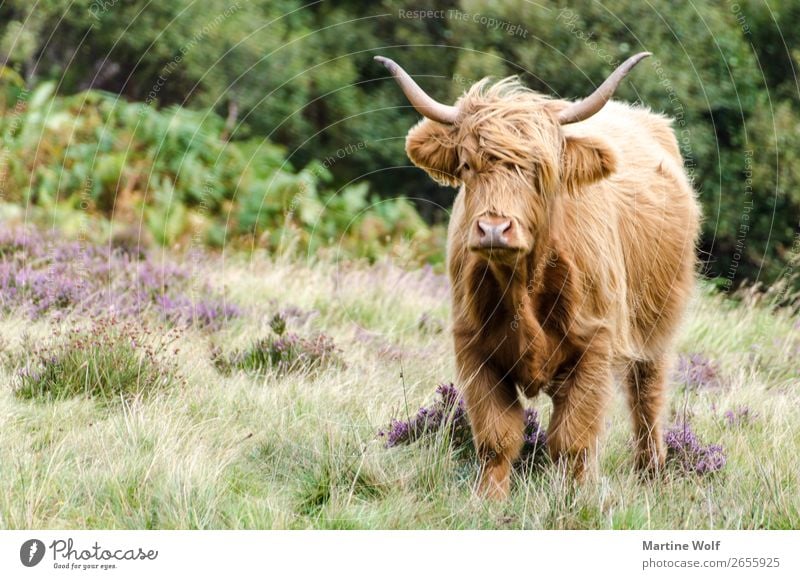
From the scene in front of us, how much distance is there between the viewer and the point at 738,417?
19.8 ft

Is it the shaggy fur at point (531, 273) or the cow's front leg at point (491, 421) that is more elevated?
the shaggy fur at point (531, 273)

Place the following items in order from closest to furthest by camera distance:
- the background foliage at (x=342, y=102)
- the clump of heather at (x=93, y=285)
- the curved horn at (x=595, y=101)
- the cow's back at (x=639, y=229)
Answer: the curved horn at (x=595, y=101)
the cow's back at (x=639, y=229)
the clump of heather at (x=93, y=285)
the background foliage at (x=342, y=102)

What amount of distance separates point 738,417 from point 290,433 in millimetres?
2571

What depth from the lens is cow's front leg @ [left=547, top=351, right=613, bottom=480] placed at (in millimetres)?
4973

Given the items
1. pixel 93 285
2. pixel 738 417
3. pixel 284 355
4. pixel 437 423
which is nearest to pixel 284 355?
pixel 284 355

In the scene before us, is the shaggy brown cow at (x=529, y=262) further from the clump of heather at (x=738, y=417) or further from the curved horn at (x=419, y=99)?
the clump of heather at (x=738, y=417)

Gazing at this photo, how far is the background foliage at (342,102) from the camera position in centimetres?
1176

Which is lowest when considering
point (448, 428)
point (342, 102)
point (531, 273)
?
point (448, 428)

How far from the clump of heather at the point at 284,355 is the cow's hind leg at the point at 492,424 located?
5.30 feet

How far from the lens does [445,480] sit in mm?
4879

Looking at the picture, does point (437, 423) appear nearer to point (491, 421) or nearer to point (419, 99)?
point (491, 421)

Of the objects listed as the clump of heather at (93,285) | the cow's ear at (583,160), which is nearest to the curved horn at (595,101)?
the cow's ear at (583,160)
